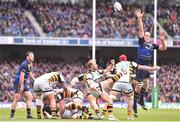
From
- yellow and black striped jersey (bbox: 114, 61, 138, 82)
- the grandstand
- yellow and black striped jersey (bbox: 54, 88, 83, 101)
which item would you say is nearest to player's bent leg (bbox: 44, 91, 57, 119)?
yellow and black striped jersey (bbox: 54, 88, 83, 101)

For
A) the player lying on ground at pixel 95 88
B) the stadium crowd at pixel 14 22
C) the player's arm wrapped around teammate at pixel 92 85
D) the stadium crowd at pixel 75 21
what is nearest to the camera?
the player lying on ground at pixel 95 88

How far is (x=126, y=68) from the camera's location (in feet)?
80.5

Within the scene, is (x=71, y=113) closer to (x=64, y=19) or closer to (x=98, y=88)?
(x=98, y=88)

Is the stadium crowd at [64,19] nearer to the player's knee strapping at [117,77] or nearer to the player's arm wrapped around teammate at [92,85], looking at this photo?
the player's knee strapping at [117,77]

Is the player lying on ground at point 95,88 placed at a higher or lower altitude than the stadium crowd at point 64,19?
lower

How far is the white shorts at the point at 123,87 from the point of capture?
24750 millimetres

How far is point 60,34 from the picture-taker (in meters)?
50.0

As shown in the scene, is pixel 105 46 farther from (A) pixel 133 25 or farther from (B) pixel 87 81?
(B) pixel 87 81

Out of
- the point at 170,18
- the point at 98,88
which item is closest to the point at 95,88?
the point at 98,88

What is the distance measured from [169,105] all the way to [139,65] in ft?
62.8

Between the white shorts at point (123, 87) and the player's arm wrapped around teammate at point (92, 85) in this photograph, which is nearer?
the player's arm wrapped around teammate at point (92, 85)

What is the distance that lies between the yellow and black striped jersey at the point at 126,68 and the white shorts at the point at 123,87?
14cm

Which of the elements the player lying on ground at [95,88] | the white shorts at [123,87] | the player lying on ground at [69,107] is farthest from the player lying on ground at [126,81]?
the player lying on ground at [69,107]

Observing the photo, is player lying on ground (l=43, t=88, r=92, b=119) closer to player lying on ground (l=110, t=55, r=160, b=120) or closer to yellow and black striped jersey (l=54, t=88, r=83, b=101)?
yellow and black striped jersey (l=54, t=88, r=83, b=101)
